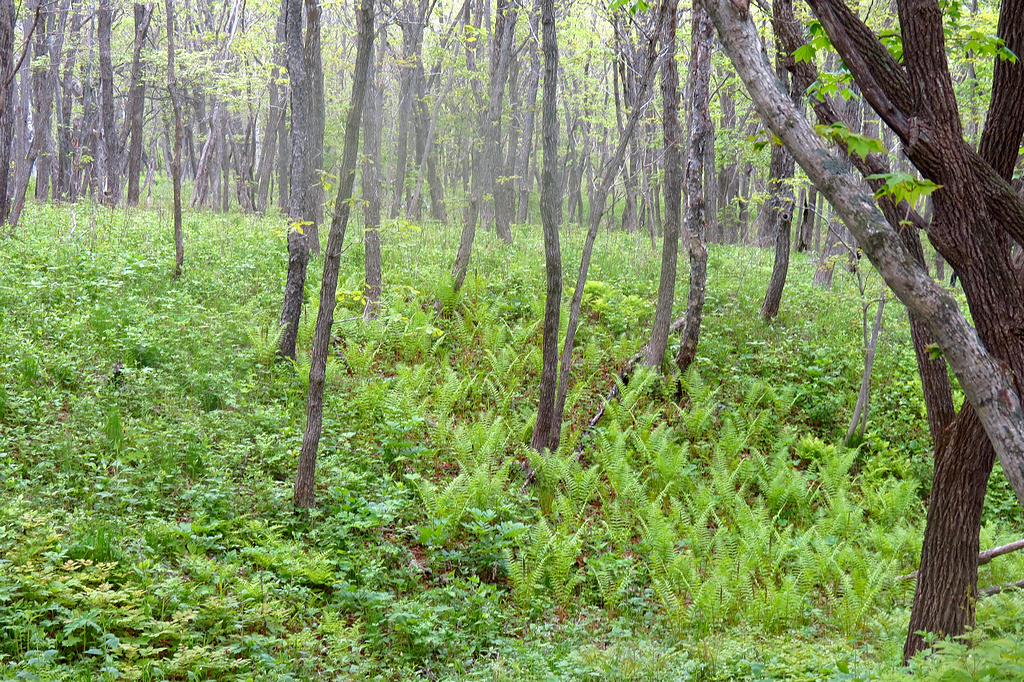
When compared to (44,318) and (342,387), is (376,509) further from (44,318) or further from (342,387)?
(44,318)

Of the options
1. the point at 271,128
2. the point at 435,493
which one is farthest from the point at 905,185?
the point at 271,128

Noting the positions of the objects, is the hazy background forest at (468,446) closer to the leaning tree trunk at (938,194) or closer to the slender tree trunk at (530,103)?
the leaning tree trunk at (938,194)

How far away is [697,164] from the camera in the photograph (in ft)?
28.8

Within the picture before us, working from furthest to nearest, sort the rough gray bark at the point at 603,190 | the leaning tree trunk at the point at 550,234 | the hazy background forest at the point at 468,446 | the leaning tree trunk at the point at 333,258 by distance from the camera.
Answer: the leaning tree trunk at the point at 550,234
the rough gray bark at the point at 603,190
the leaning tree trunk at the point at 333,258
the hazy background forest at the point at 468,446

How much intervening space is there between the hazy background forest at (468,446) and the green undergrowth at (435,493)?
1.3 inches

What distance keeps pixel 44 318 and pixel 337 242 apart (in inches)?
166

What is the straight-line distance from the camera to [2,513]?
409 cm

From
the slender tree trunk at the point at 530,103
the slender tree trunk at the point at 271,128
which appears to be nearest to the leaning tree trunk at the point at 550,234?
the slender tree trunk at the point at 530,103

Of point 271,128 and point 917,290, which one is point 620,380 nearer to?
point 917,290

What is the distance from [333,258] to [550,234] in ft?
8.55

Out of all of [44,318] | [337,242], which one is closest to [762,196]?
[337,242]

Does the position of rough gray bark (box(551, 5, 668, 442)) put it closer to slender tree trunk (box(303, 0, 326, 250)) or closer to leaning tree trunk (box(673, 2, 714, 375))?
leaning tree trunk (box(673, 2, 714, 375))

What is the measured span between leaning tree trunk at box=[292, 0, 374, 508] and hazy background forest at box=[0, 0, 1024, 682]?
3 centimetres

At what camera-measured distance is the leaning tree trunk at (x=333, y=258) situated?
5.03 meters
